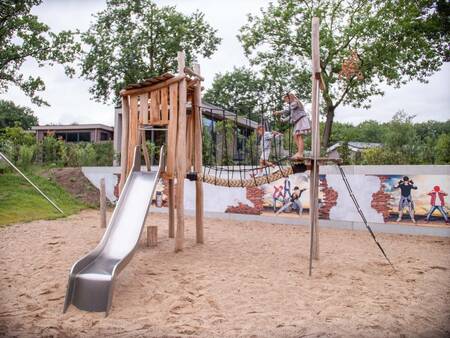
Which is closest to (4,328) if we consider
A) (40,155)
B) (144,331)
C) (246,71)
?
(144,331)

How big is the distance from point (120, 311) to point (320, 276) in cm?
276

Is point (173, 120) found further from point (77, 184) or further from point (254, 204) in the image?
point (77, 184)

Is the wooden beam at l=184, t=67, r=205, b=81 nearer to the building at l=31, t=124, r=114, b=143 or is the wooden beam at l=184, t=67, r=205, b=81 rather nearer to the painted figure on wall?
the painted figure on wall

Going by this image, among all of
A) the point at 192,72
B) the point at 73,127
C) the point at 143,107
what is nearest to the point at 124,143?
the point at 143,107

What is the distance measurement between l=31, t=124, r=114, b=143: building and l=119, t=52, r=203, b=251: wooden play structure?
60.6 feet

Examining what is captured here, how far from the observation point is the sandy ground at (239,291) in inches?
137

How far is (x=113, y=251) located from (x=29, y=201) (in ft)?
25.1

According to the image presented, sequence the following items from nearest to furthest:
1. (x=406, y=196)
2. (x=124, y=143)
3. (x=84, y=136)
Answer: (x=124, y=143)
(x=406, y=196)
(x=84, y=136)

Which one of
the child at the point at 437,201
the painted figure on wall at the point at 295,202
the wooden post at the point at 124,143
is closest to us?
the wooden post at the point at 124,143

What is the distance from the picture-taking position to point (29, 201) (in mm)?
11094

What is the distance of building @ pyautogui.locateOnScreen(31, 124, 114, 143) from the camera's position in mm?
24297

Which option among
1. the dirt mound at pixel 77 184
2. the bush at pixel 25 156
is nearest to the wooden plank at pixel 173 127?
the dirt mound at pixel 77 184

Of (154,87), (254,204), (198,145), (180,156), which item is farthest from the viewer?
(254,204)

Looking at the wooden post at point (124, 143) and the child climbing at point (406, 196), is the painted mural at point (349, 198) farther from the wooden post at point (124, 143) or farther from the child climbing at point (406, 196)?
the wooden post at point (124, 143)
